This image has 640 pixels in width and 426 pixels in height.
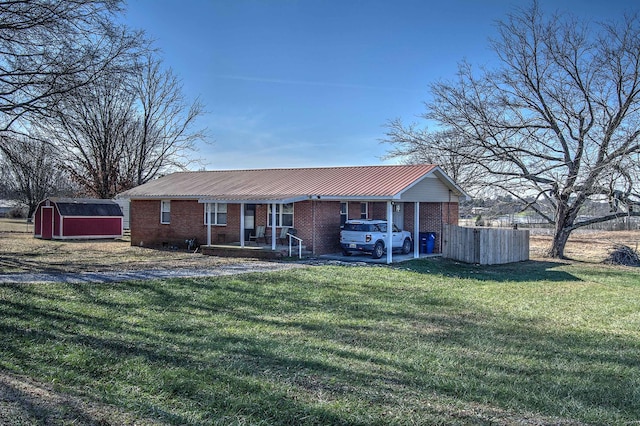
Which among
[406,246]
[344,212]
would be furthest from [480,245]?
[344,212]

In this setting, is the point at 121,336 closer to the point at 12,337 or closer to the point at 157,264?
the point at 12,337

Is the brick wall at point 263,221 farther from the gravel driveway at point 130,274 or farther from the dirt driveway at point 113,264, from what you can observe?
the gravel driveway at point 130,274

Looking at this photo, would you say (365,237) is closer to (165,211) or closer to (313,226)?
(313,226)

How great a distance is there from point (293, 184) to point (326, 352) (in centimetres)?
1652

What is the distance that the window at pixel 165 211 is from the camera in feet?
85.8

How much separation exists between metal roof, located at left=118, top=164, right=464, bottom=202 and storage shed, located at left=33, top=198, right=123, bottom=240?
5.89 meters

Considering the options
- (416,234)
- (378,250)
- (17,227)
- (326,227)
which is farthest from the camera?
(17,227)

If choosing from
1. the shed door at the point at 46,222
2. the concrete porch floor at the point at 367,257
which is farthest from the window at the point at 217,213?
the shed door at the point at 46,222

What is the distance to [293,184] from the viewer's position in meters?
23.4

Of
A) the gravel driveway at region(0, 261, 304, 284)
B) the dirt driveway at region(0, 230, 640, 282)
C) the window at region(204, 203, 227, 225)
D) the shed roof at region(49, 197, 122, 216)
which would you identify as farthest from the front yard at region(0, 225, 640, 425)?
the shed roof at region(49, 197, 122, 216)

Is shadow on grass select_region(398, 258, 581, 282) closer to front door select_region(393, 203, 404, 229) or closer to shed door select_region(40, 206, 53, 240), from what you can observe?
front door select_region(393, 203, 404, 229)

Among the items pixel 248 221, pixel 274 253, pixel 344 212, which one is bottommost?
pixel 274 253

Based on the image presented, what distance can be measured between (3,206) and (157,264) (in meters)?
74.0

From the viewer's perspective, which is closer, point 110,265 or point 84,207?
point 110,265
